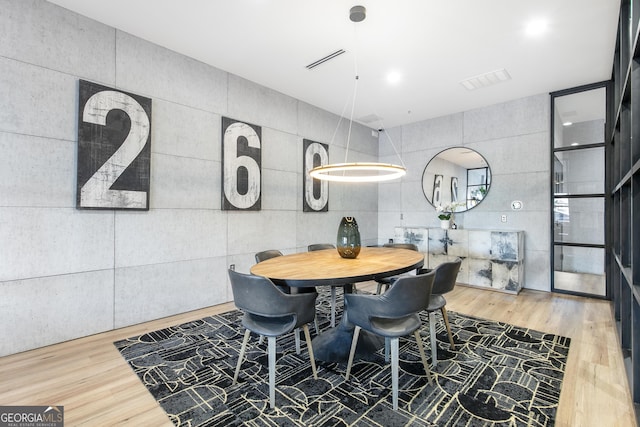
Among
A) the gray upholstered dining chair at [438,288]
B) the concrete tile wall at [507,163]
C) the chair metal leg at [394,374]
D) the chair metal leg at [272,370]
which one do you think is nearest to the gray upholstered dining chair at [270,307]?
the chair metal leg at [272,370]

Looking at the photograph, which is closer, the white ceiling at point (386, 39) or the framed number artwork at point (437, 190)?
the white ceiling at point (386, 39)

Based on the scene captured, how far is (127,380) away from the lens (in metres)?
2.22

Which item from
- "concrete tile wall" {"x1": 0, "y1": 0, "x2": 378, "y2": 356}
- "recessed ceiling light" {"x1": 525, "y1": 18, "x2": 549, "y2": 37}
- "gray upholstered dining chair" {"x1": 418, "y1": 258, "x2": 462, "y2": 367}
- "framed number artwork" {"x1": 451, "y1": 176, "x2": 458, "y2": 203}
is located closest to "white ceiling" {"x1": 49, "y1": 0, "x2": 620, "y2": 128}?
"recessed ceiling light" {"x1": 525, "y1": 18, "x2": 549, "y2": 37}

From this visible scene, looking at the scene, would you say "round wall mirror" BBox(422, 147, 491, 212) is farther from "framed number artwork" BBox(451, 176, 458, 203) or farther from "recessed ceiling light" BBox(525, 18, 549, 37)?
"recessed ceiling light" BBox(525, 18, 549, 37)

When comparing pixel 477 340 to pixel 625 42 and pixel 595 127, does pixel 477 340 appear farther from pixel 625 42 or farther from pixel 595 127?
pixel 595 127

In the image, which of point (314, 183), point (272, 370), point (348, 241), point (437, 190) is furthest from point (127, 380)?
point (437, 190)

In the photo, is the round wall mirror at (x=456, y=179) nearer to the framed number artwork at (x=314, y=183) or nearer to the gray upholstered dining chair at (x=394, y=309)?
the framed number artwork at (x=314, y=183)

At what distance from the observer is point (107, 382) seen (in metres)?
2.20

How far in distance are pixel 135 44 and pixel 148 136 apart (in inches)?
40.4

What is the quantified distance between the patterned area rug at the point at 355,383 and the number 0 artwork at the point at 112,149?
1.48 m

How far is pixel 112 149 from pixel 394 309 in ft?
10.3

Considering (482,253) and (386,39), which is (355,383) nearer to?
(386,39)

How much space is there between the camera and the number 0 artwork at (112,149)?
2893mm

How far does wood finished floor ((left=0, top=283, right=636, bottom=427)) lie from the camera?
184 centimetres
